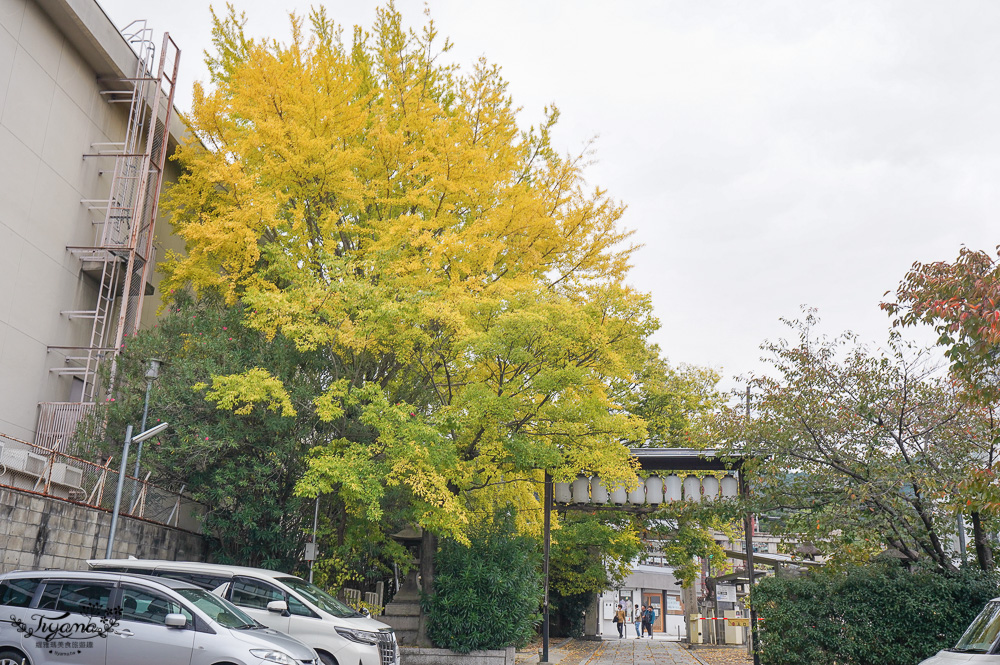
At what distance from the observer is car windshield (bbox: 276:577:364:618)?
38.5 feet

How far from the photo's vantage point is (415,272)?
1594 centimetres

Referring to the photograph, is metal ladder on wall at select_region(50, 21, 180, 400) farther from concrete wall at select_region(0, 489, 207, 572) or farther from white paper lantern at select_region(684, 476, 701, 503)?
white paper lantern at select_region(684, 476, 701, 503)

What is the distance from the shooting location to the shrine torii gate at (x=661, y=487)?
59.2 ft

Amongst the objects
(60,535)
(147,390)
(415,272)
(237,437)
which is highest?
(415,272)

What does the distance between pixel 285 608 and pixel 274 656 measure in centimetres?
281

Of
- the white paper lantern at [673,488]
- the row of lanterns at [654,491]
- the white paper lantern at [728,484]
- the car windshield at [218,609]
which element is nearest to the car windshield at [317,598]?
the car windshield at [218,609]

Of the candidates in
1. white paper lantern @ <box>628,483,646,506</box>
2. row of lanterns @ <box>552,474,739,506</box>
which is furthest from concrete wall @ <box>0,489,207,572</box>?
white paper lantern @ <box>628,483,646,506</box>

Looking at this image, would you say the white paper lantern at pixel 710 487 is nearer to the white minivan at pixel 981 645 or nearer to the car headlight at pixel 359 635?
the white minivan at pixel 981 645

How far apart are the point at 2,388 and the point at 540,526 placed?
13665 millimetres

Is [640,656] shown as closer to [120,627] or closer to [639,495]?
[639,495]

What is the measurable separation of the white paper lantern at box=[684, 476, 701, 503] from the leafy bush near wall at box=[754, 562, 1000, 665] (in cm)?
412

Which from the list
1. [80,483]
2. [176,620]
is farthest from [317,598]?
[80,483]

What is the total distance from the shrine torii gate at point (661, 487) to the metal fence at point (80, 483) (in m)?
8.38

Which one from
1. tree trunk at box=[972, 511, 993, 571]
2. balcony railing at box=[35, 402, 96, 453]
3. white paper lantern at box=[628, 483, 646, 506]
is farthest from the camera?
white paper lantern at box=[628, 483, 646, 506]
